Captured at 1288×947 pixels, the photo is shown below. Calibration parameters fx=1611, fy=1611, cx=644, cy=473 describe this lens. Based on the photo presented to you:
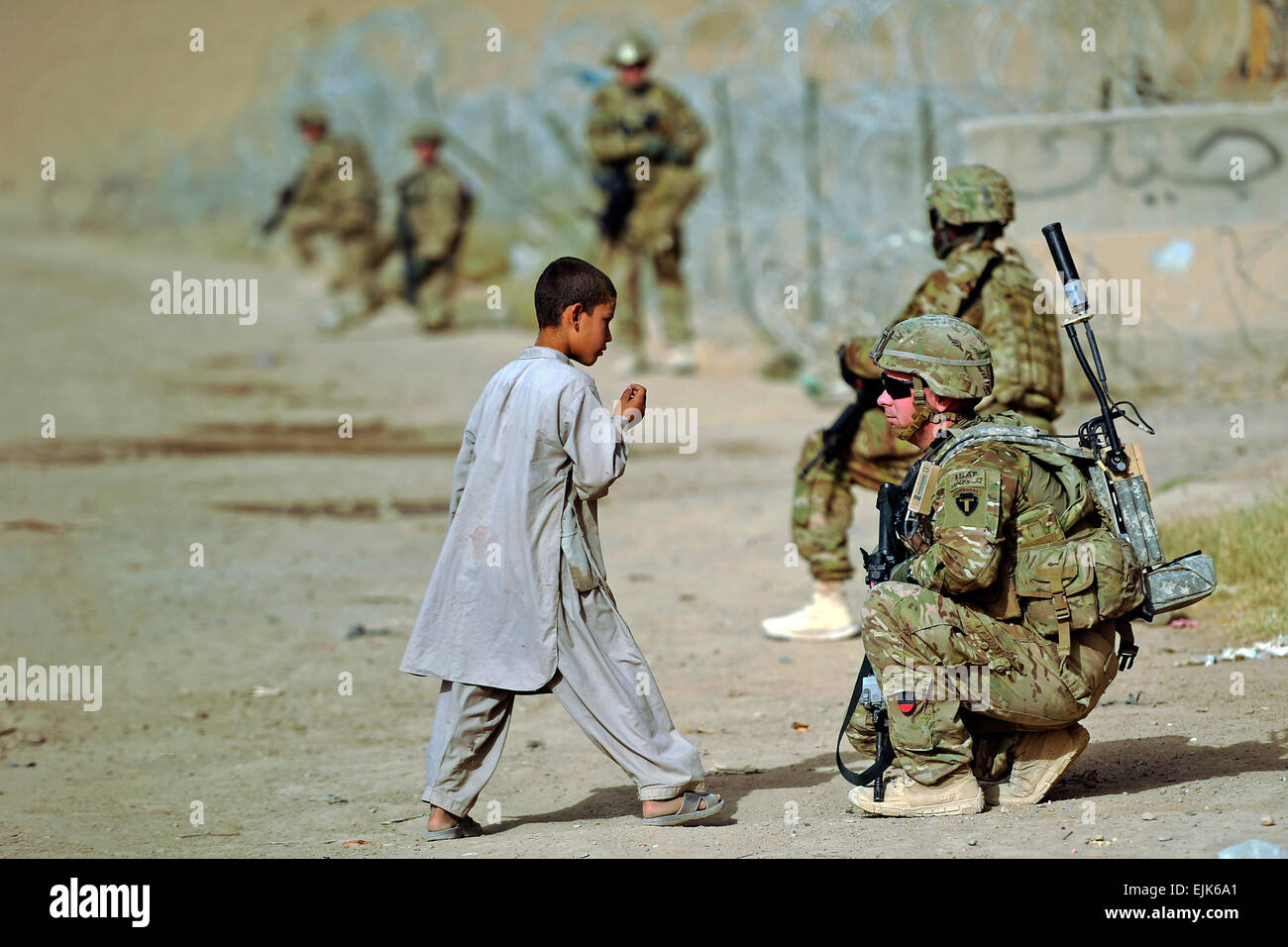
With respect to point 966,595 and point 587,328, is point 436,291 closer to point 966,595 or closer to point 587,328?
point 587,328

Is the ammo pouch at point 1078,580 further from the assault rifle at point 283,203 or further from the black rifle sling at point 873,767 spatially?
the assault rifle at point 283,203

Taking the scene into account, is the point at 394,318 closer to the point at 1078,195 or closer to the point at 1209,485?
the point at 1078,195

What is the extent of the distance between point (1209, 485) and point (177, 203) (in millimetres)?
24204

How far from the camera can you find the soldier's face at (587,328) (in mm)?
3609

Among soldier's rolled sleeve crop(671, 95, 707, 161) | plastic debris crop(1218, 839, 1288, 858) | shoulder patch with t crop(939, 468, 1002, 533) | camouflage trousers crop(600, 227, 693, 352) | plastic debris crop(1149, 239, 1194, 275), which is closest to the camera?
plastic debris crop(1218, 839, 1288, 858)

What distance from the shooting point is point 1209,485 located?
6.51 metres

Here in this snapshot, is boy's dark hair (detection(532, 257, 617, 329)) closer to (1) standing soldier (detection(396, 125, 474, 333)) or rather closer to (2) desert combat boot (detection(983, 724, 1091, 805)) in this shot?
(2) desert combat boot (detection(983, 724, 1091, 805))

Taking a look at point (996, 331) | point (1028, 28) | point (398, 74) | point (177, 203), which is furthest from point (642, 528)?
point (177, 203)

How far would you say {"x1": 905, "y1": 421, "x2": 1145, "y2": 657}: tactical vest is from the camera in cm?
336

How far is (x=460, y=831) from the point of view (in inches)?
148

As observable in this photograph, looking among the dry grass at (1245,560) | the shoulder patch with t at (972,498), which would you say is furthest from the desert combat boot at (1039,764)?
the dry grass at (1245,560)

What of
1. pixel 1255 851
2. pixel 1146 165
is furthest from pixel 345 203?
pixel 1255 851

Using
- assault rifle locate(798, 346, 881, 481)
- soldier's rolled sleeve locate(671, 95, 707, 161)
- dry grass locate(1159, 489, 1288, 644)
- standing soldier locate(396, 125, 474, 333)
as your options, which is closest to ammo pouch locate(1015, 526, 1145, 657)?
assault rifle locate(798, 346, 881, 481)

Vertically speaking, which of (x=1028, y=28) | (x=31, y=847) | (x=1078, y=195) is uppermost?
(x=1028, y=28)
